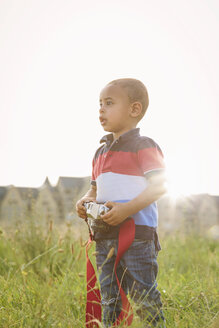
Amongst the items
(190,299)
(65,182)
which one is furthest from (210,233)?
(65,182)

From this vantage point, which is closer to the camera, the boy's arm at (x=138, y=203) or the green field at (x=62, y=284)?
the green field at (x=62, y=284)

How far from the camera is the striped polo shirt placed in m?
1.87

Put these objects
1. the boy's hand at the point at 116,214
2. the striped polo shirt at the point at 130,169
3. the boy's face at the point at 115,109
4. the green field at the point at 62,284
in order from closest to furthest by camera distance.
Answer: the green field at the point at 62,284 < the boy's hand at the point at 116,214 < the striped polo shirt at the point at 130,169 < the boy's face at the point at 115,109

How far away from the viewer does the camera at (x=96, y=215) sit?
180 cm

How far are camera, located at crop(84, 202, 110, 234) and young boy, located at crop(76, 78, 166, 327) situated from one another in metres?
0.03

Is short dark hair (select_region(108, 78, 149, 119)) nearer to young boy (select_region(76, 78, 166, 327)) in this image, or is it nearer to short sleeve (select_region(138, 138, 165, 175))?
young boy (select_region(76, 78, 166, 327))

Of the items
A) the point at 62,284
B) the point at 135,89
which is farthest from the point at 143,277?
the point at 135,89

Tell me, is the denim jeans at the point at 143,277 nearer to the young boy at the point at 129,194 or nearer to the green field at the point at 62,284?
the young boy at the point at 129,194

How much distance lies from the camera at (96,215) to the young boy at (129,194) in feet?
0.10

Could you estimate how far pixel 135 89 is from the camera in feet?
6.63

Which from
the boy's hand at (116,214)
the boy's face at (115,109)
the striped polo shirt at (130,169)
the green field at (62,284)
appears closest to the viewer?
the green field at (62,284)

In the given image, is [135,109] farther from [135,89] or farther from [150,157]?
[150,157]

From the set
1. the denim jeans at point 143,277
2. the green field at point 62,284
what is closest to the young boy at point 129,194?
the denim jeans at point 143,277

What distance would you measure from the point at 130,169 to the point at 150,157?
0.14m
